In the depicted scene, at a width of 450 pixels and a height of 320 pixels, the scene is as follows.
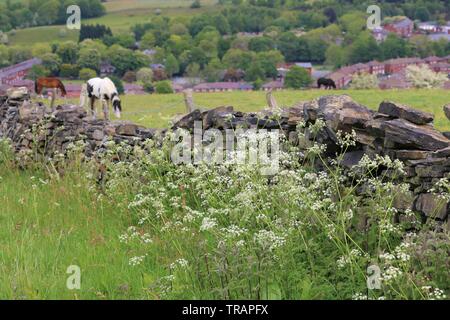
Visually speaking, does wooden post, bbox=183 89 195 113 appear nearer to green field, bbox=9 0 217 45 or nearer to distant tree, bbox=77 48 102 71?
distant tree, bbox=77 48 102 71

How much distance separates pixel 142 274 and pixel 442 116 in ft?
46.8

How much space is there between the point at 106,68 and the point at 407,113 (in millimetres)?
63209

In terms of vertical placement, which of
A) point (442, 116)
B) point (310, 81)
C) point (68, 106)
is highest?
point (68, 106)

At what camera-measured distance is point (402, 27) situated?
102 meters

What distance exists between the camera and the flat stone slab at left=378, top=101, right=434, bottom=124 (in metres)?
8.40

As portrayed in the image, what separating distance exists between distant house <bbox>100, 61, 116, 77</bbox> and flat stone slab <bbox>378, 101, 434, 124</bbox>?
5933 cm

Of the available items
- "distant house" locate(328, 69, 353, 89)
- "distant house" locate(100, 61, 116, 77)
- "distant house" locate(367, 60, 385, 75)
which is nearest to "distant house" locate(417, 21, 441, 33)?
"distant house" locate(367, 60, 385, 75)

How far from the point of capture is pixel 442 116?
20047 mm

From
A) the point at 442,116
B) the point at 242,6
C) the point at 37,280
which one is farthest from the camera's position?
the point at 242,6

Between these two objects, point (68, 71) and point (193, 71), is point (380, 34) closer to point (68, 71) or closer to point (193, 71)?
point (193, 71)

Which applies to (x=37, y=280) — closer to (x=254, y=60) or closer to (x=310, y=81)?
(x=310, y=81)

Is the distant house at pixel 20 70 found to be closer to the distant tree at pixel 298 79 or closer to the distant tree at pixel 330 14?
the distant tree at pixel 298 79

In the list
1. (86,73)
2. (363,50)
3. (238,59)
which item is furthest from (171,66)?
(363,50)

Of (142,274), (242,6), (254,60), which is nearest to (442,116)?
(142,274)
